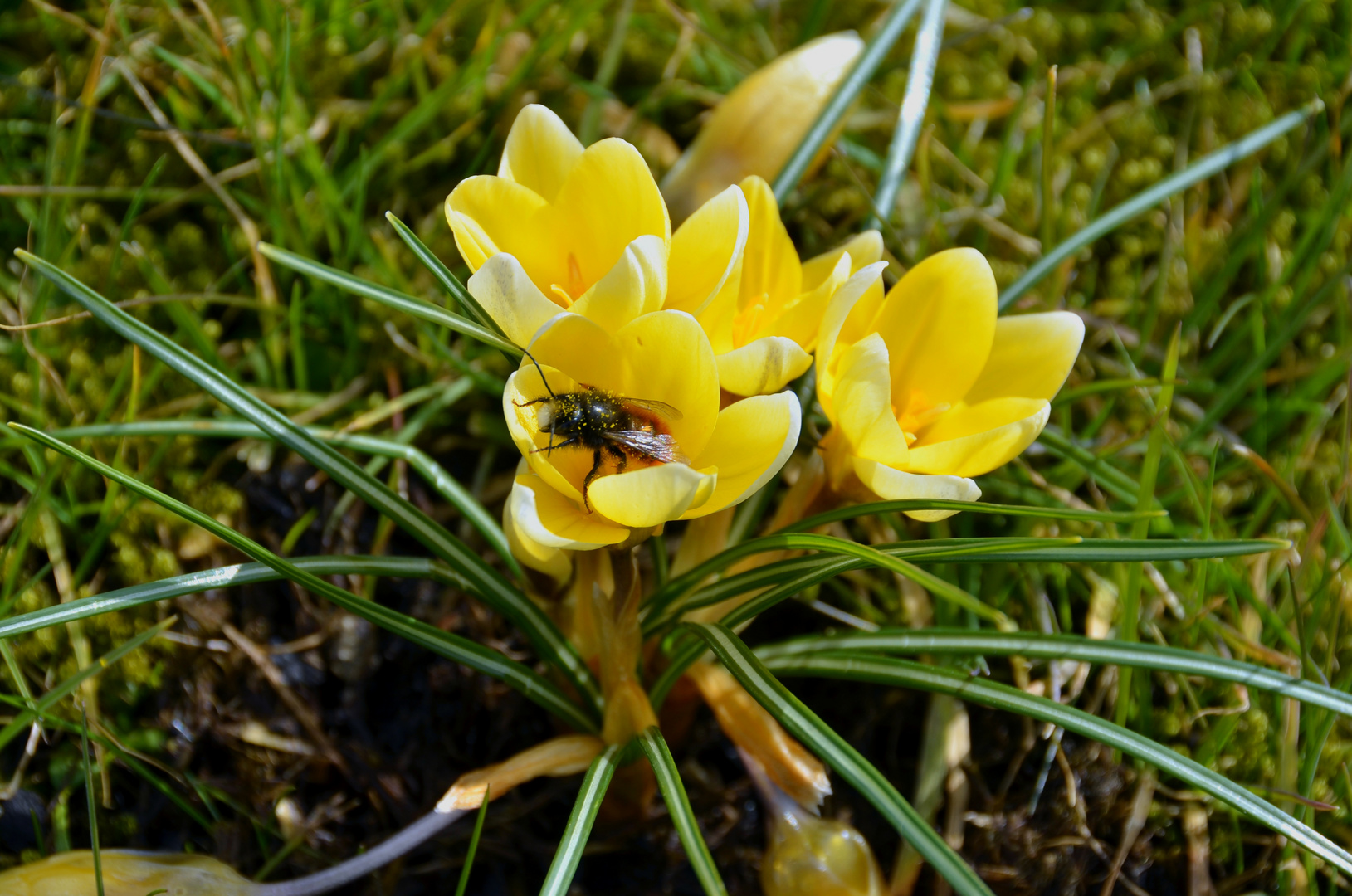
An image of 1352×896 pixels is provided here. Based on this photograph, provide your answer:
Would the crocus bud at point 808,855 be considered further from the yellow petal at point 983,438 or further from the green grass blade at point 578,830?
the yellow petal at point 983,438

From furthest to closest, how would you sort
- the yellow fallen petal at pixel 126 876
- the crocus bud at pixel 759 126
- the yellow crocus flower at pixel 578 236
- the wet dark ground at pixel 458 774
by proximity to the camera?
1. the crocus bud at pixel 759 126
2. the wet dark ground at pixel 458 774
3. the yellow fallen petal at pixel 126 876
4. the yellow crocus flower at pixel 578 236

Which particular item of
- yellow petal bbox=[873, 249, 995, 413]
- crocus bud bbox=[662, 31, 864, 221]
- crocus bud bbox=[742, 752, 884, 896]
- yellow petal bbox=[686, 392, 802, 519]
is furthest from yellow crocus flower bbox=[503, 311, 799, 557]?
crocus bud bbox=[662, 31, 864, 221]

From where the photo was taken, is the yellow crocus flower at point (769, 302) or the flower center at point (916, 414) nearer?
the yellow crocus flower at point (769, 302)

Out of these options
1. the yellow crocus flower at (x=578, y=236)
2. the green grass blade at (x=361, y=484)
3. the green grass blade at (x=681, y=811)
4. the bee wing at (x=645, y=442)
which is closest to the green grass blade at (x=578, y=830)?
the green grass blade at (x=681, y=811)

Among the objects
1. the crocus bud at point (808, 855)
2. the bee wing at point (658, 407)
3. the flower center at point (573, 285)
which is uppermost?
the flower center at point (573, 285)

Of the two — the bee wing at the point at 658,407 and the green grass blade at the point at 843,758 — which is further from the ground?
the bee wing at the point at 658,407

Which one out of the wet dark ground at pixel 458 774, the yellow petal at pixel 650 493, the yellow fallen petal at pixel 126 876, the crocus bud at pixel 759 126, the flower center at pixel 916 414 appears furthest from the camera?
the crocus bud at pixel 759 126

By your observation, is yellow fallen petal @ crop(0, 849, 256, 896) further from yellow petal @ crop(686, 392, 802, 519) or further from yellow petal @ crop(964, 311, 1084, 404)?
yellow petal @ crop(964, 311, 1084, 404)
